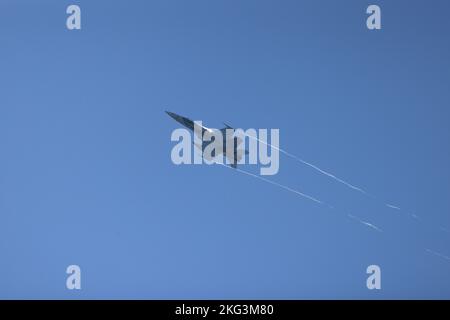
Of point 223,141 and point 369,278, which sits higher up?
point 223,141

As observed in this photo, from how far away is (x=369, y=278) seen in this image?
36.0ft

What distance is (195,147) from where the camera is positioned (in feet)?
37.1
